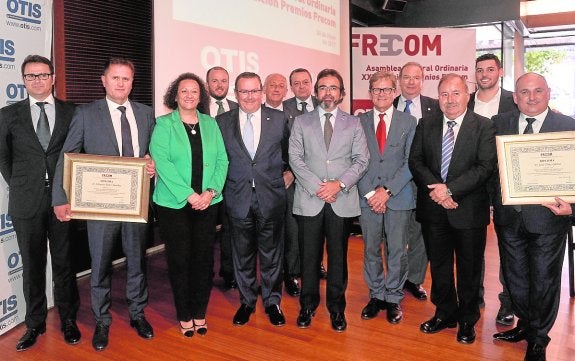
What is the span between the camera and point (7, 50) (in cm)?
303

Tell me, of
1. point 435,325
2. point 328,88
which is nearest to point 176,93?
point 328,88

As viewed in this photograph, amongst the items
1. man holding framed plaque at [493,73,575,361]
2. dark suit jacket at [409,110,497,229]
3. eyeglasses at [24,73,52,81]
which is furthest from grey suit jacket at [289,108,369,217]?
eyeglasses at [24,73,52,81]

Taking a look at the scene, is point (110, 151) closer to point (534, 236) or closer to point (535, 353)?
point (534, 236)

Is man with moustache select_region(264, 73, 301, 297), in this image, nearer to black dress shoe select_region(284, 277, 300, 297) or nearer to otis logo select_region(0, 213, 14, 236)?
black dress shoe select_region(284, 277, 300, 297)

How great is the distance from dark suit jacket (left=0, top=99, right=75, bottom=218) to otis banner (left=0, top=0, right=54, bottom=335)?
0.96 feet

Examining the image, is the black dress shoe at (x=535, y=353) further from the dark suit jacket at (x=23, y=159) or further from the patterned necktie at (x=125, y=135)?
the dark suit jacket at (x=23, y=159)

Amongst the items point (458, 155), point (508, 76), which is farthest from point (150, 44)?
point (508, 76)

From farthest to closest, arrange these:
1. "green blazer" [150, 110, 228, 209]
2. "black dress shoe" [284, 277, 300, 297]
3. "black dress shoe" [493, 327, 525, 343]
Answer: "black dress shoe" [284, 277, 300, 297] < "black dress shoe" [493, 327, 525, 343] < "green blazer" [150, 110, 228, 209]

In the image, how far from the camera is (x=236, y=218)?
3102 millimetres

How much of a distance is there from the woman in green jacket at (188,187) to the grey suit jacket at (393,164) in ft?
3.11

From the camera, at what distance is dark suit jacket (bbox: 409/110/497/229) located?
2652mm

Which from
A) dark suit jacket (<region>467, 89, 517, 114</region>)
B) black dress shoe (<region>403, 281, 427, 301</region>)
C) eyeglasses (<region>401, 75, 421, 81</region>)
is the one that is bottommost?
black dress shoe (<region>403, 281, 427, 301</region>)

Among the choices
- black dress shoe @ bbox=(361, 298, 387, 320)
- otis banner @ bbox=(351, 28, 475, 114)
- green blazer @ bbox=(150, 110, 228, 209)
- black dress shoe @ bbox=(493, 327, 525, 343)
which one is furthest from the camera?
otis banner @ bbox=(351, 28, 475, 114)

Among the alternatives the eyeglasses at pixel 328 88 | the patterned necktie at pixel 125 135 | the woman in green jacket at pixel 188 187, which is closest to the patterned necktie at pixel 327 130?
the eyeglasses at pixel 328 88
